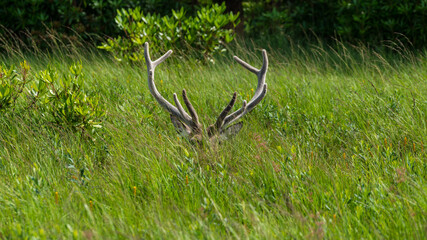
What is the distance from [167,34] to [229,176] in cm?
444

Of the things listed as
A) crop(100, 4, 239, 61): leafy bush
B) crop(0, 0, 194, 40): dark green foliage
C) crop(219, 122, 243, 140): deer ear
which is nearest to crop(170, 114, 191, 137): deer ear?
crop(219, 122, 243, 140): deer ear

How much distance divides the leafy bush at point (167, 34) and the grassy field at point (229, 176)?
1.86 meters

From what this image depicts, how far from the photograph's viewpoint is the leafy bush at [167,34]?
23.1 feet

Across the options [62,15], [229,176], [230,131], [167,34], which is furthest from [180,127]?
[62,15]

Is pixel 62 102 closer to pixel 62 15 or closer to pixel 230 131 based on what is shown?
pixel 230 131

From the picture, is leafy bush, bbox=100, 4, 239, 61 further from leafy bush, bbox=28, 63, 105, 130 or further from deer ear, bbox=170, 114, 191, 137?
deer ear, bbox=170, 114, 191, 137

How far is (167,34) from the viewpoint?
732 centimetres

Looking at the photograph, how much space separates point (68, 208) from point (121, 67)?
13.6ft

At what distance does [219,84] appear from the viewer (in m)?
5.89

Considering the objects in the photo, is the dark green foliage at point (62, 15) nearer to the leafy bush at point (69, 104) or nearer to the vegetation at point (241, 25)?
the vegetation at point (241, 25)

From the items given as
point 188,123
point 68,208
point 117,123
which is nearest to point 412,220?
point 188,123

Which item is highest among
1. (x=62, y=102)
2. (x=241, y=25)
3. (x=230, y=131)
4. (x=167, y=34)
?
(x=62, y=102)

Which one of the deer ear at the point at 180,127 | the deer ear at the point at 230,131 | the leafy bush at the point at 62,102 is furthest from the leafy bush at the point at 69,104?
the deer ear at the point at 230,131

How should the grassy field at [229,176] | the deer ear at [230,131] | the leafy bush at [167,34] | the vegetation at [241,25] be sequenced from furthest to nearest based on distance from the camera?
the vegetation at [241,25]
the leafy bush at [167,34]
the deer ear at [230,131]
the grassy field at [229,176]
